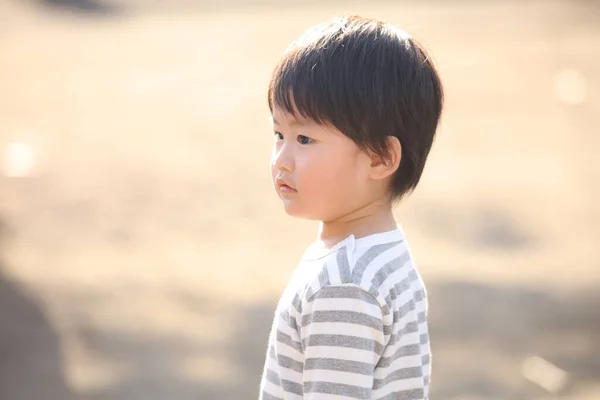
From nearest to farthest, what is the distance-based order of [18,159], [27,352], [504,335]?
[27,352] → [504,335] → [18,159]

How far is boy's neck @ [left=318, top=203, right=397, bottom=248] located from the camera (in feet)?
6.03

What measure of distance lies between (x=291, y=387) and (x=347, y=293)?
24 cm

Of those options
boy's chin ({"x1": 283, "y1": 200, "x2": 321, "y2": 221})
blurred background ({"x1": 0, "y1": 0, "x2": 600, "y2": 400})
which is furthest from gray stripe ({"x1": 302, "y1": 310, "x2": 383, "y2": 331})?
blurred background ({"x1": 0, "y1": 0, "x2": 600, "y2": 400})

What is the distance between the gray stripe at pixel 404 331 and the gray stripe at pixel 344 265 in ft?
0.48

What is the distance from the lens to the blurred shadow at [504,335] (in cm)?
391

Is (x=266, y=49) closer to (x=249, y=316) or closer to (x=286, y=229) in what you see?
(x=286, y=229)

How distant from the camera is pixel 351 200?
1830mm

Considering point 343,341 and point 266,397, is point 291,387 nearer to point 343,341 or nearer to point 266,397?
point 266,397

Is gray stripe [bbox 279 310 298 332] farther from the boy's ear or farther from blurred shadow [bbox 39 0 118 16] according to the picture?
blurred shadow [bbox 39 0 118 16]

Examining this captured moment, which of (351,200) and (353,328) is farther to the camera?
(351,200)

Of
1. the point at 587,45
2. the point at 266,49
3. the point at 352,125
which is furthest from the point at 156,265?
the point at 587,45

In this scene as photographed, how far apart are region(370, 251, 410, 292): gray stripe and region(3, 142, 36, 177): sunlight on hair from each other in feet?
17.4

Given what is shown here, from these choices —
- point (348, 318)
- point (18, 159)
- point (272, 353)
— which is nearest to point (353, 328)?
point (348, 318)

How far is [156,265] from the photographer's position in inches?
202
